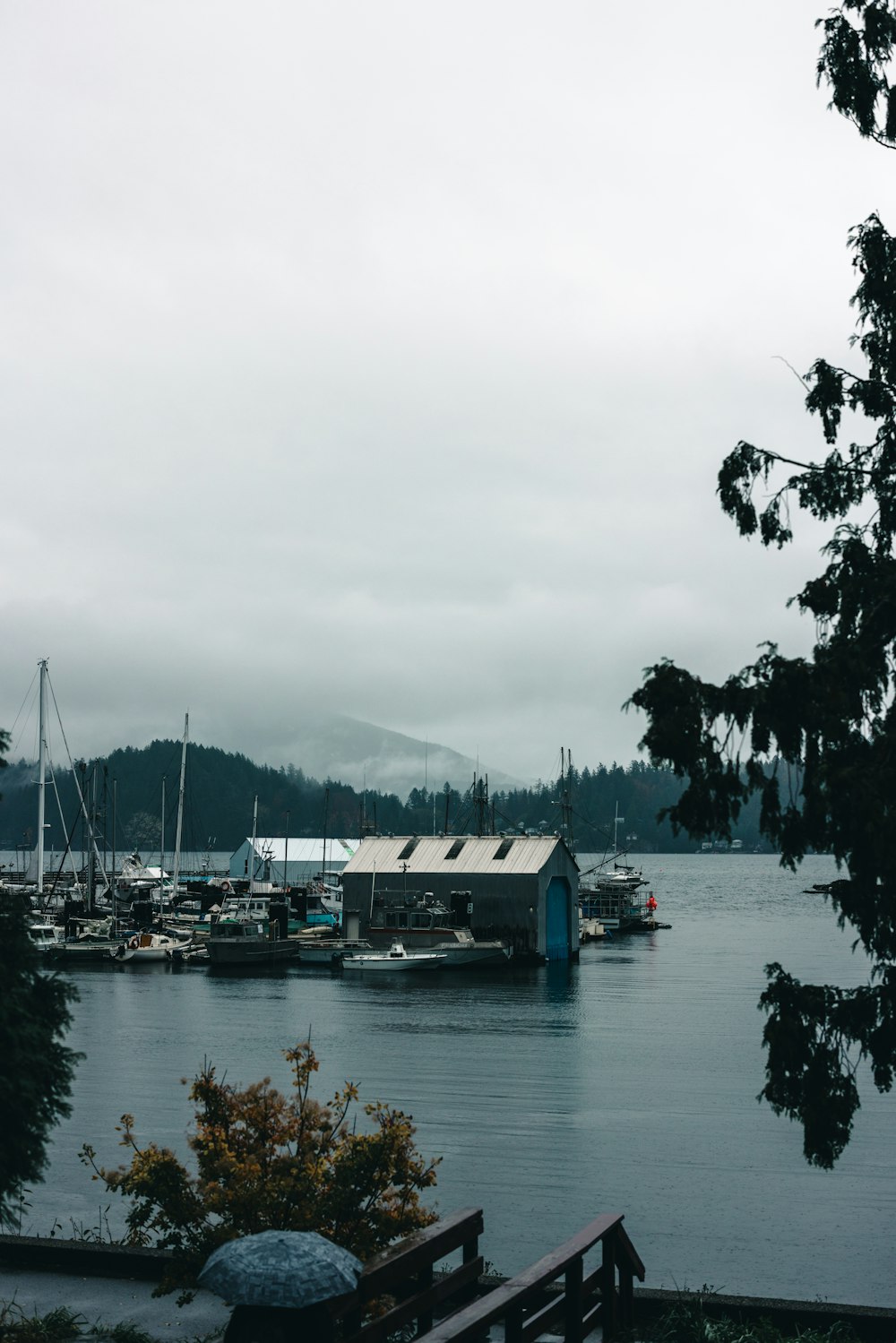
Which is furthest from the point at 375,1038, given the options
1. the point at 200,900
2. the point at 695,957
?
the point at 200,900

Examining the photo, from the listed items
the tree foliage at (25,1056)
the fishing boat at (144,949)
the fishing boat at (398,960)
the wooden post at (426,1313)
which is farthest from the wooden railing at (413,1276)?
the fishing boat at (144,949)

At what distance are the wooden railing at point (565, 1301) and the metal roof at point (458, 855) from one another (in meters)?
69.6

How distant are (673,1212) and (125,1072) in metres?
25.2

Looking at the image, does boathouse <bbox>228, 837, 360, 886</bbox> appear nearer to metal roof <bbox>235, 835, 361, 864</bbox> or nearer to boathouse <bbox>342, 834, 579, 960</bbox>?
metal roof <bbox>235, 835, 361, 864</bbox>

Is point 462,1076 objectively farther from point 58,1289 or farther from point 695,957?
point 695,957

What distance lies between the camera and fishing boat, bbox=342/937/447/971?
81.4 meters

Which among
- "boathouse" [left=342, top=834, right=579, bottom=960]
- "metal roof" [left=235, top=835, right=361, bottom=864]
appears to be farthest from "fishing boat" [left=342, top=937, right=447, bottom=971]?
"metal roof" [left=235, top=835, right=361, bottom=864]

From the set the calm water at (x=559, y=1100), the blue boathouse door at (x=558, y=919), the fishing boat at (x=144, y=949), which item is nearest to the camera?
the calm water at (x=559, y=1100)

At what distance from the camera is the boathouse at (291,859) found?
156m

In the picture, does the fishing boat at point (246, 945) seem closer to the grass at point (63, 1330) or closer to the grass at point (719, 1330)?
the grass at point (63, 1330)

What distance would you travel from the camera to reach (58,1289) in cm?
1299

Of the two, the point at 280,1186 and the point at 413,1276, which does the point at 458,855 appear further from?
the point at 413,1276

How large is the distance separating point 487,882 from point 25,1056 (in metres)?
73.9

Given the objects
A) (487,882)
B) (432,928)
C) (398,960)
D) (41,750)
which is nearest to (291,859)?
(41,750)
